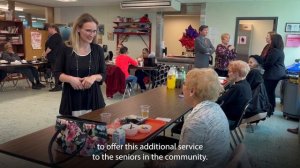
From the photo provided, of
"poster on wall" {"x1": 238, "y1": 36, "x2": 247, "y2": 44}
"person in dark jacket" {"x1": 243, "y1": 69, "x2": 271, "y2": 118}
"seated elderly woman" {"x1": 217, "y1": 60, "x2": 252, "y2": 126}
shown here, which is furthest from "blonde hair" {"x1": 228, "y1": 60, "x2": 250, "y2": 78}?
"poster on wall" {"x1": 238, "y1": 36, "x2": 247, "y2": 44}

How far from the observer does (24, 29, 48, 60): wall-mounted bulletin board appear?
26.8 ft

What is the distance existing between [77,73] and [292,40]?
5.95 meters

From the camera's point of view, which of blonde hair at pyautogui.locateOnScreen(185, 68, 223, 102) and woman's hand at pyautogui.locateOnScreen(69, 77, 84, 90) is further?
woman's hand at pyautogui.locateOnScreen(69, 77, 84, 90)

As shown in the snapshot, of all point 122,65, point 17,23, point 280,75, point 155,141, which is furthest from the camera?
point 17,23

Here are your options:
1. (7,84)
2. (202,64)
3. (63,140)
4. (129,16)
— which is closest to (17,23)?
(7,84)

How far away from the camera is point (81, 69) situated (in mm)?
2020

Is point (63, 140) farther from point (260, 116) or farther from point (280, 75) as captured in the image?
point (280, 75)

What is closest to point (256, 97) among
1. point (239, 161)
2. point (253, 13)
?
point (239, 161)

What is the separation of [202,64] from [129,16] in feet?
12.0

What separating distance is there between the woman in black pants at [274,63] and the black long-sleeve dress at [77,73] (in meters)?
3.45

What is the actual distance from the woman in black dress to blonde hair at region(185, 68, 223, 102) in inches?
32.8

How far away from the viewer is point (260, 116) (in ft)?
10.9

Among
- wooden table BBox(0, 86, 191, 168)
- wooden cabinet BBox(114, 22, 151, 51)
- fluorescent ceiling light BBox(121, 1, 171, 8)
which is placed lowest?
wooden table BBox(0, 86, 191, 168)

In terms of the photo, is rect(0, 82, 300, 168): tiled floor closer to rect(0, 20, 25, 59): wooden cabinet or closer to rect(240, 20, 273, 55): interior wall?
rect(0, 20, 25, 59): wooden cabinet
